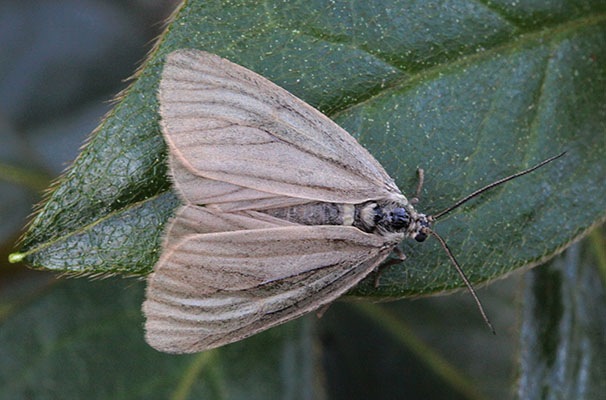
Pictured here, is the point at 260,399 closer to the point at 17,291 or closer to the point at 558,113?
the point at 17,291

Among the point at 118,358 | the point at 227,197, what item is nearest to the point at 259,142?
the point at 227,197

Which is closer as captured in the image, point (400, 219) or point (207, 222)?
point (207, 222)

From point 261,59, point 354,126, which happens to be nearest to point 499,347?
point 354,126

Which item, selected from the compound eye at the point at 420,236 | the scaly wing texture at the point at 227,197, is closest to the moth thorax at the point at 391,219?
the compound eye at the point at 420,236

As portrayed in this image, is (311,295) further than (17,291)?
No

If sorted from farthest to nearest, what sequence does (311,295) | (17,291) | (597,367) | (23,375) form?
(17,291) < (23,375) < (597,367) < (311,295)

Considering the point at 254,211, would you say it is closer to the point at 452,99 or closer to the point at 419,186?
the point at 419,186

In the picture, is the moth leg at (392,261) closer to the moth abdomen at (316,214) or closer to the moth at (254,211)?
the moth at (254,211)

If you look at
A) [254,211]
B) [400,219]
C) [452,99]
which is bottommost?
[400,219]
